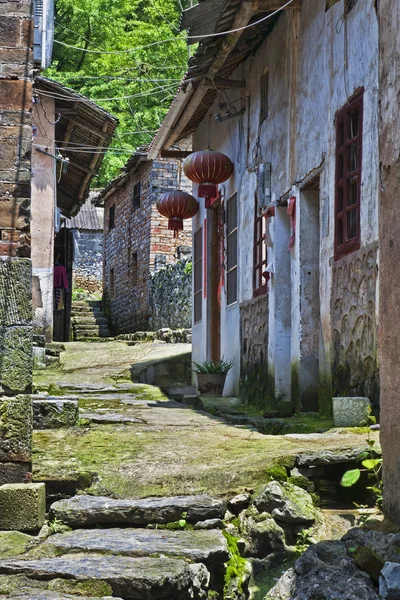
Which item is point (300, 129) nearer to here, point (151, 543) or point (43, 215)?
point (151, 543)

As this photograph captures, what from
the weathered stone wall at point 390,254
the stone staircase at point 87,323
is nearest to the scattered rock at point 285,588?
the weathered stone wall at point 390,254

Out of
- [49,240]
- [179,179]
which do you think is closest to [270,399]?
[49,240]

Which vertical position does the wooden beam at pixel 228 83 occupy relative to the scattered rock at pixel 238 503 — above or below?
above

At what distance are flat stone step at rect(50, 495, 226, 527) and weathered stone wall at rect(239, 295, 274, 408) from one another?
4913mm

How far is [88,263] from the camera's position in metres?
32.8

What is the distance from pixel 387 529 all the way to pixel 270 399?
5.62m

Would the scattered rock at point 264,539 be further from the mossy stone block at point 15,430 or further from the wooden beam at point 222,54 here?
the wooden beam at point 222,54

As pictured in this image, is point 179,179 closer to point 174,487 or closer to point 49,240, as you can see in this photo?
point 49,240

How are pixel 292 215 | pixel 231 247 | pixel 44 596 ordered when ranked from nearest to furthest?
pixel 44 596 < pixel 292 215 < pixel 231 247

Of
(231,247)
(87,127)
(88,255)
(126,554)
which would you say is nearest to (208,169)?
(231,247)

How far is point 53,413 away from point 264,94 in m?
5.71

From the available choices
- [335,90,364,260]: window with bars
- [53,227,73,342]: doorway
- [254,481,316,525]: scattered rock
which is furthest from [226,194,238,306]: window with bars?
[53,227,73,342]: doorway

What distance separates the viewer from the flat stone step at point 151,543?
3.89m

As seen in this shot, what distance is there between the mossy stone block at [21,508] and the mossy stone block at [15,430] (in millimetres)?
215
